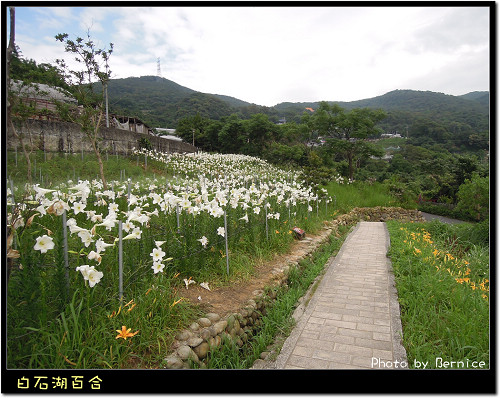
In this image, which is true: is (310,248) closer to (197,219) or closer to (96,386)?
(197,219)

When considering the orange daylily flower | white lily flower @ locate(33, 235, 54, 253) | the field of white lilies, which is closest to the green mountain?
the field of white lilies

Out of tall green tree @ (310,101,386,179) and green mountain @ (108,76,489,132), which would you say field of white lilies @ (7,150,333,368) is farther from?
green mountain @ (108,76,489,132)

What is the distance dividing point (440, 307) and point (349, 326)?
1.11 m

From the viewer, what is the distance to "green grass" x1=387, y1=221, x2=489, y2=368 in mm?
2275

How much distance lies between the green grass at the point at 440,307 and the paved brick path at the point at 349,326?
0.14m

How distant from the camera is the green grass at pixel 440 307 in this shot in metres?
2.28

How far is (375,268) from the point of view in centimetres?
452

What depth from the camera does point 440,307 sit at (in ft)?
9.78

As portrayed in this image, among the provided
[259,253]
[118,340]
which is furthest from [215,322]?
[259,253]

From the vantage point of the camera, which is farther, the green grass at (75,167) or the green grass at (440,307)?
the green grass at (75,167)

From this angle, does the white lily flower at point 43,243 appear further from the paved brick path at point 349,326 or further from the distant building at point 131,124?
the distant building at point 131,124

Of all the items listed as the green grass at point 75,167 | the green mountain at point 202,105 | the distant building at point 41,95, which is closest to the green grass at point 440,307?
the green grass at point 75,167

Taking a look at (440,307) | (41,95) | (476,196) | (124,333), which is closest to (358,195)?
(476,196)

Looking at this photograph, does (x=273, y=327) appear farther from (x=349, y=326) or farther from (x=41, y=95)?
(x=41, y=95)
